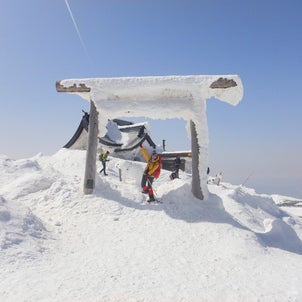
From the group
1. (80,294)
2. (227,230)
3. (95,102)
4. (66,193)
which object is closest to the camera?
(80,294)

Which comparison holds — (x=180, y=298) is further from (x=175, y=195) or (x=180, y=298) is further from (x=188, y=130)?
(x=188, y=130)

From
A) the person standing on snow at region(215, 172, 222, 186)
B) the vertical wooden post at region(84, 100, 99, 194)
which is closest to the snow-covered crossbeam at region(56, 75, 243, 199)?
the vertical wooden post at region(84, 100, 99, 194)

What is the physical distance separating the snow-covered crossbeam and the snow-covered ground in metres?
1.23

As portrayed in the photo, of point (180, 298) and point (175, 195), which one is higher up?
point (175, 195)

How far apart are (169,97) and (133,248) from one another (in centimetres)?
493

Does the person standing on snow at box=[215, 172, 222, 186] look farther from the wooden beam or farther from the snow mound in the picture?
the snow mound

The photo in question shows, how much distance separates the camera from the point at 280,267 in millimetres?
5633

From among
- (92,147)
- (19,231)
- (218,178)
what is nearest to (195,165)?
(92,147)

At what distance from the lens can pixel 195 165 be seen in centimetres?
926

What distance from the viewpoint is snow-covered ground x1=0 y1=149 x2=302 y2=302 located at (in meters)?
4.33

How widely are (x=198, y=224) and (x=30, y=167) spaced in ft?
30.6

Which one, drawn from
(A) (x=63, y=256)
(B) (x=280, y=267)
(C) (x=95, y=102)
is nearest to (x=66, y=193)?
(C) (x=95, y=102)

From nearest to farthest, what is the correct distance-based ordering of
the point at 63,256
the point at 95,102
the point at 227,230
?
the point at 63,256 → the point at 227,230 → the point at 95,102

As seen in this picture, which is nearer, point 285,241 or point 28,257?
point 28,257
